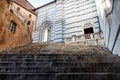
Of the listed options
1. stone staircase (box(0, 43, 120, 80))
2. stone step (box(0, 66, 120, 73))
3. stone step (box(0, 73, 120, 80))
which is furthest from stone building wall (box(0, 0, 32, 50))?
stone step (box(0, 73, 120, 80))

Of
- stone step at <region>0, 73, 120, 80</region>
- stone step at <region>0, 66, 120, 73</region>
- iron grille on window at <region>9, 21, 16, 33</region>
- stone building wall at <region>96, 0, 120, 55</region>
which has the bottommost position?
stone step at <region>0, 73, 120, 80</region>

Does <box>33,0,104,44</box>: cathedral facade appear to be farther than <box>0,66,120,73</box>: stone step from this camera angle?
Yes

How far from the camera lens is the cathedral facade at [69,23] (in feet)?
44.4

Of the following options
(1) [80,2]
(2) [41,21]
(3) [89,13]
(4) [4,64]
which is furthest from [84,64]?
(2) [41,21]

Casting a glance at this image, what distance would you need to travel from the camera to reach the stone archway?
17.8 metres

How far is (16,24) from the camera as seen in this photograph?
1402cm

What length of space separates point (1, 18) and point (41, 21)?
26.7 feet

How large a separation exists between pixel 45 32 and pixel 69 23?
3867 millimetres

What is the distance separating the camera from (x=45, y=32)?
18281mm

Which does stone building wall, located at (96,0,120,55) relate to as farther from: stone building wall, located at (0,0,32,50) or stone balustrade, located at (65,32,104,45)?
stone building wall, located at (0,0,32,50)

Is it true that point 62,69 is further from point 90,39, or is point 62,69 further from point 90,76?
point 90,39

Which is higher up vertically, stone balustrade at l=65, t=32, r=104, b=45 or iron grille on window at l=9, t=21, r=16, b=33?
iron grille on window at l=9, t=21, r=16, b=33

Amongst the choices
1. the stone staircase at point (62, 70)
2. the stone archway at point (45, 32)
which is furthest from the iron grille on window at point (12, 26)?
the stone staircase at point (62, 70)

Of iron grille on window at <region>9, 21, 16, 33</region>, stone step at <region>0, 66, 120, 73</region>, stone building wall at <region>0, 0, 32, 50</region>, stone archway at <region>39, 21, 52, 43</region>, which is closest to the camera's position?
stone step at <region>0, 66, 120, 73</region>
